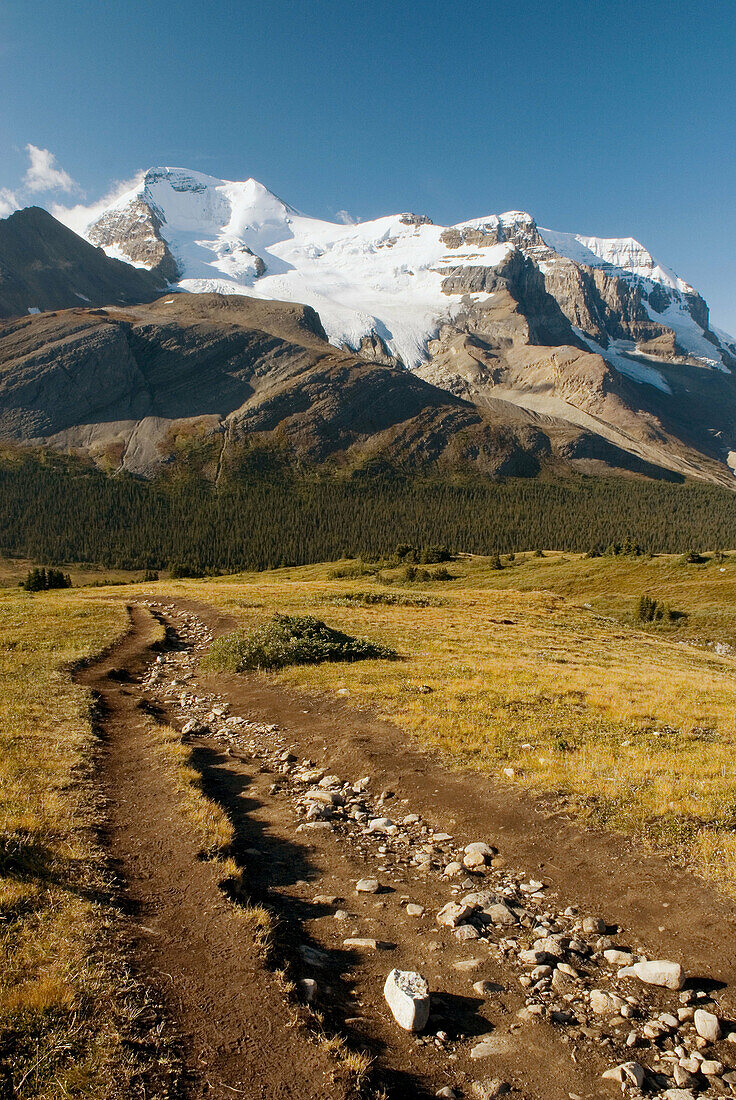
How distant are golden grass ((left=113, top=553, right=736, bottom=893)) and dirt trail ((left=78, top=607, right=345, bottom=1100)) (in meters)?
7.42

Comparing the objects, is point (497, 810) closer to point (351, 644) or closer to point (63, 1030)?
point (63, 1030)

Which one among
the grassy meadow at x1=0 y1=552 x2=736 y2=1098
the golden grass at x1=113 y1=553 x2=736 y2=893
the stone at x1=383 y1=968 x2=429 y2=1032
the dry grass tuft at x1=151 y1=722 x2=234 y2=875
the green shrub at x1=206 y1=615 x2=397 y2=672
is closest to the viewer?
Result: the grassy meadow at x1=0 y1=552 x2=736 y2=1098

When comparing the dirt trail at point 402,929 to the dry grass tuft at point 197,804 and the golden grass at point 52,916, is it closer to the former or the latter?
the dry grass tuft at point 197,804

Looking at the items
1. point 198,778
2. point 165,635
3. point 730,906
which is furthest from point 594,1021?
point 165,635

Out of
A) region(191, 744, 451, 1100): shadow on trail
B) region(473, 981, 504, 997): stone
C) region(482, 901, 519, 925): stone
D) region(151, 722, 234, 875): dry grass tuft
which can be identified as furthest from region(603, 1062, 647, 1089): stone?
region(151, 722, 234, 875): dry grass tuft

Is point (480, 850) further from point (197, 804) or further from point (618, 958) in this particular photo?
point (197, 804)

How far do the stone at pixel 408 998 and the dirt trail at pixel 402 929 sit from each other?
0.46ft

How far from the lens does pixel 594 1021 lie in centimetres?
671

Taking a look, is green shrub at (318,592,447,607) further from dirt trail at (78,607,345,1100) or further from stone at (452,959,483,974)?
stone at (452,959,483,974)

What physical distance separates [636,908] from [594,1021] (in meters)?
2.69

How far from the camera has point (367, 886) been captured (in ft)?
31.0

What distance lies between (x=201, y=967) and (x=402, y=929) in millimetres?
3006

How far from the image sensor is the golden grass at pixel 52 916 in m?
5.25

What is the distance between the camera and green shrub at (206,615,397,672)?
2638cm
